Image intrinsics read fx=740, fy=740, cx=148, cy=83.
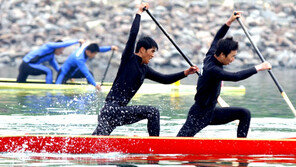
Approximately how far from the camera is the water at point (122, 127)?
10.2 meters

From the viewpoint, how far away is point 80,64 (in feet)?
69.3

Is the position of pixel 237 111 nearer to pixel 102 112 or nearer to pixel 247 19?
pixel 102 112

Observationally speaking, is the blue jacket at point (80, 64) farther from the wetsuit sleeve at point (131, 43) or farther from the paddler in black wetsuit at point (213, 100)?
the wetsuit sleeve at point (131, 43)

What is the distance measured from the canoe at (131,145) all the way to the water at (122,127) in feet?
0.35

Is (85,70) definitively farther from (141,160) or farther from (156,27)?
(156,27)

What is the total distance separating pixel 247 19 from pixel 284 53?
167 inches

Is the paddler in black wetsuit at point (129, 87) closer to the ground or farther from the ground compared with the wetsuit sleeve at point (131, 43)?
closer to the ground

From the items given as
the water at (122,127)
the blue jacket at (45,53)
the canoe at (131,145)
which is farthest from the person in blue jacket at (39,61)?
the canoe at (131,145)

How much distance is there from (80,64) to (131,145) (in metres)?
10.6

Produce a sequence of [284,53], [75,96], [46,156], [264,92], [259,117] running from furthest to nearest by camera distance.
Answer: [284,53] → [264,92] → [75,96] → [259,117] → [46,156]

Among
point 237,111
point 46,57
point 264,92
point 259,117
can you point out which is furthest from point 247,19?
point 237,111

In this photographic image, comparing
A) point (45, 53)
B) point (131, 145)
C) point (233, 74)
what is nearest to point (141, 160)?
point (131, 145)

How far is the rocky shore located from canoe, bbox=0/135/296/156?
29.6 meters

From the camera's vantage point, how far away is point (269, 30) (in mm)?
45781
